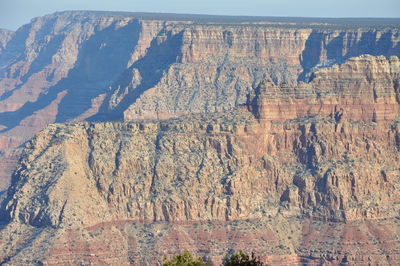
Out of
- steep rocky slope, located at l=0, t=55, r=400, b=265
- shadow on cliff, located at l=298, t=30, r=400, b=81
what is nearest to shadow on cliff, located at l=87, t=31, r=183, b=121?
shadow on cliff, located at l=298, t=30, r=400, b=81

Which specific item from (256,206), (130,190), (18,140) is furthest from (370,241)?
(18,140)

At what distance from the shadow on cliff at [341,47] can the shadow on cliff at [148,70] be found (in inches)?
585

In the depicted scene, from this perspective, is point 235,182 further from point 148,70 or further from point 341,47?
point 148,70

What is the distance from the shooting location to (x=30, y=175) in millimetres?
112125

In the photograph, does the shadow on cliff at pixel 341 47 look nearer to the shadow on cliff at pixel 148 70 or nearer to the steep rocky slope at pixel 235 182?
the shadow on cliff at pixel 148 70

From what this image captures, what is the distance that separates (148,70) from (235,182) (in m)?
74.4

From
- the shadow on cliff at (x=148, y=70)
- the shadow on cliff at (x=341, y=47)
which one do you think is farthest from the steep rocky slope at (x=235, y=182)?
the shadow on cliff at (x=148, y=70)

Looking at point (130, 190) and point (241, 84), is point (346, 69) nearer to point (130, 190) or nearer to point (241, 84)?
point (130, 190)

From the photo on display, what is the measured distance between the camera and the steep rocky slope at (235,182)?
108812 mm

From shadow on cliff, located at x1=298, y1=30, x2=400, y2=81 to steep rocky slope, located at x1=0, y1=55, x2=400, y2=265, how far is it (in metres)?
46.2

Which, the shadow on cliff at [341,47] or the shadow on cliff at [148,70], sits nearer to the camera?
the shadow on cliff at [341,47]

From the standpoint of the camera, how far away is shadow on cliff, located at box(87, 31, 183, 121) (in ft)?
584

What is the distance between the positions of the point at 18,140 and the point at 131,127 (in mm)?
82467

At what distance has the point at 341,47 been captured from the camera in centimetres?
17512
